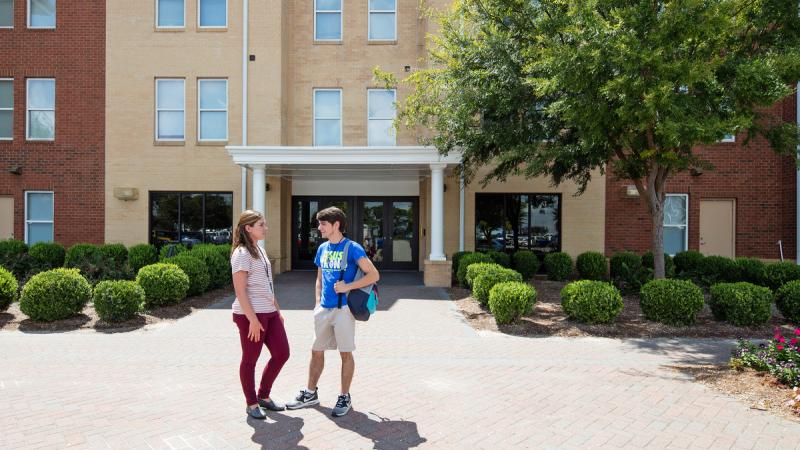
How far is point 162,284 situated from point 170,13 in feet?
33.8

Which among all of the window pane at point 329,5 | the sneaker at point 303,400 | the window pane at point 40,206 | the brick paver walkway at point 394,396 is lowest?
the brick paver walkway at point 394,396

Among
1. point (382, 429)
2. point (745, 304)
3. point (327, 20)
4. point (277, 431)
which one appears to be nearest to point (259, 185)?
point (327, 20)

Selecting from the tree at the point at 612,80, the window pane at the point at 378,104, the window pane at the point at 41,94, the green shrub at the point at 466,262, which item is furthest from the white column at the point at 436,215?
the window pane at the point at 41,94

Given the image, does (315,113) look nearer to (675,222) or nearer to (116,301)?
(116,301)

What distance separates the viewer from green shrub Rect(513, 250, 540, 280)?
14.1 meters

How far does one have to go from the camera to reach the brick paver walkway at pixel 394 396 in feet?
13.6

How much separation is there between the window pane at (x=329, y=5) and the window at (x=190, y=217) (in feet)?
→ 21.3

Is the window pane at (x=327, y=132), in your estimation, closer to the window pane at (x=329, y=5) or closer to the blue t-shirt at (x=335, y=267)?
the window pane at (x=329, y=5)

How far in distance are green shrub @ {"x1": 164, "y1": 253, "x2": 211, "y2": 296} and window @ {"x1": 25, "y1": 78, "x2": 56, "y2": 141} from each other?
8.42 metres

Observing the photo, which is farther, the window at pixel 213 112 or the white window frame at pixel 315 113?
the white window frame at pixel 315 113

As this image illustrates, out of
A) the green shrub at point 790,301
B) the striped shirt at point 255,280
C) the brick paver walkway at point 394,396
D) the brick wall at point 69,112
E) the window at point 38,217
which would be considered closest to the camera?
the brick paver walkway at point 394,396

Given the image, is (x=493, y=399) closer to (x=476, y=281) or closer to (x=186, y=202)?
(x=476, y=281)

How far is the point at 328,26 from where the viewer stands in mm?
16406

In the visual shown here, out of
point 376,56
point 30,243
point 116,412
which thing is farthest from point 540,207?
point 30,243
